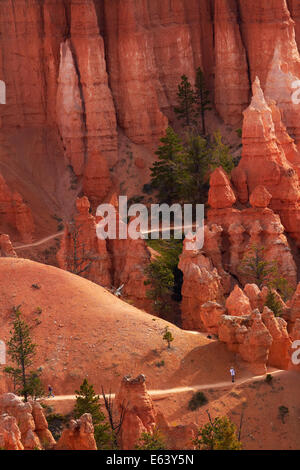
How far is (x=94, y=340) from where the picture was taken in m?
49.3

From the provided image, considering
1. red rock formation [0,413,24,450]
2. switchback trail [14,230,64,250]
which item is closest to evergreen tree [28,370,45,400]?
red rock formation [0,413,24,450]

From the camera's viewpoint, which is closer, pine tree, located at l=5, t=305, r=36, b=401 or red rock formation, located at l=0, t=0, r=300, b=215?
pine tree, located at l=5, t=305, r=36, b=401

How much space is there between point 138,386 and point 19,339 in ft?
21.7

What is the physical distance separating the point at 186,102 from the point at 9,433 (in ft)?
162

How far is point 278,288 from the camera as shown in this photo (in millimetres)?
62312

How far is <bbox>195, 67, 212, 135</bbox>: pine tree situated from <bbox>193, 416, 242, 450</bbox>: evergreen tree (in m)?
46.5

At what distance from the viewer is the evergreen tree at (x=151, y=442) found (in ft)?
127

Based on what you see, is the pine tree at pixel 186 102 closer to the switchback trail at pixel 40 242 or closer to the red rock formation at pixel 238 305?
A: the switchback trail at pixel 40 242

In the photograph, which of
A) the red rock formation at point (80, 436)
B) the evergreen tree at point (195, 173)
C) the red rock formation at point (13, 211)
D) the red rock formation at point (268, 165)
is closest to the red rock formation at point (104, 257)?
the red rock formation at point (13, 211)

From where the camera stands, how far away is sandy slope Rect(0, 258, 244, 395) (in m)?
47.8

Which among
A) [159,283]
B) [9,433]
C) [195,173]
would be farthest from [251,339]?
[195,173]

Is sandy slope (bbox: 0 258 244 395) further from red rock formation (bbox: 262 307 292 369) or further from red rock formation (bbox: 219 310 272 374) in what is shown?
red rock formation (bbox: 262 307 292 369)

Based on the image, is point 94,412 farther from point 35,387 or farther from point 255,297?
point 255,297

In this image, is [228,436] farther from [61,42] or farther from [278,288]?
[61,42]
